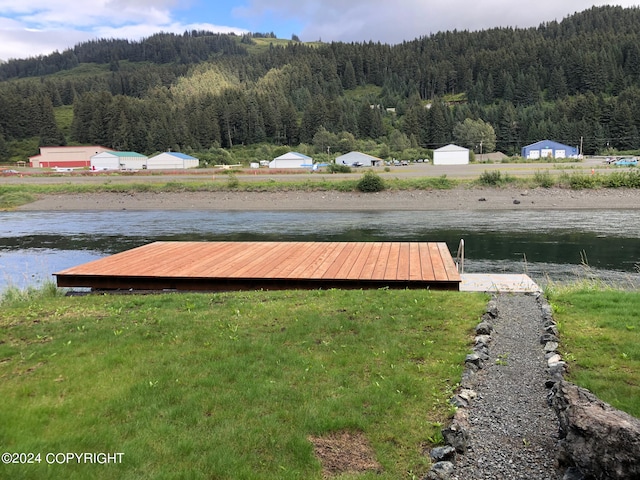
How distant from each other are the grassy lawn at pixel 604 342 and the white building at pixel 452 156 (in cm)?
8700

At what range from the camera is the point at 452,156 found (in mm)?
94375

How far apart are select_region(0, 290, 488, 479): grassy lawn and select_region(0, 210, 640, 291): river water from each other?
968 centimetres

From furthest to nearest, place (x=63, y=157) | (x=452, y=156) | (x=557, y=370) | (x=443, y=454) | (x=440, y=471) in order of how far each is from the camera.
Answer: (x=63, y=157)
(x=452, y=156)
(x=557, y=370)
(x=443, y=454)
(x=440, y=471)

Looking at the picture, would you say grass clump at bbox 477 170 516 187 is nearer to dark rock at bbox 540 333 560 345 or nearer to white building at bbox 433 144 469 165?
dark rock at bbox 540 333 560 345

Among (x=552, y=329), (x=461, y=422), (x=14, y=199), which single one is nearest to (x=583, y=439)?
(x=461, y=422)

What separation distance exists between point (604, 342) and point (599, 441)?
3926mm

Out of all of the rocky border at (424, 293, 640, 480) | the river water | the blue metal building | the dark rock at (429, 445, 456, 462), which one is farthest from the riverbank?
the blue metal building

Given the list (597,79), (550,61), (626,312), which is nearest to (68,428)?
(626,312)

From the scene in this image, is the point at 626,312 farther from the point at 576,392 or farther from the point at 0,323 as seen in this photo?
the point at 0,323

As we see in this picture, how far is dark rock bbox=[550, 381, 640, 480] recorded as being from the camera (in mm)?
3395

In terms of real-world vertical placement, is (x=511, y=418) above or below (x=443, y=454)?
below

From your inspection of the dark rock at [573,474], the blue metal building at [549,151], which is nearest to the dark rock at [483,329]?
the dark rock at [573,474]

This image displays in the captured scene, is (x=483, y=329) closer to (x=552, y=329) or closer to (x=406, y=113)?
(x=552, y=329)

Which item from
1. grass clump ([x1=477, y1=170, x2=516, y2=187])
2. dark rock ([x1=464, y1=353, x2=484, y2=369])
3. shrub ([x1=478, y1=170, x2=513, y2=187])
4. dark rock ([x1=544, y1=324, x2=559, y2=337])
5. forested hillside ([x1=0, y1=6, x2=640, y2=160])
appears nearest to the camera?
dark rock ([x1=464, y1=353, x2=484, y2=369])
